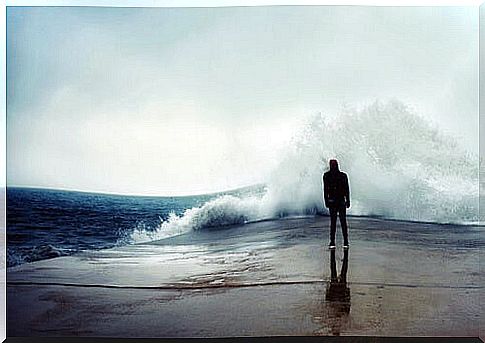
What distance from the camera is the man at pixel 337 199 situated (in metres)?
7.39

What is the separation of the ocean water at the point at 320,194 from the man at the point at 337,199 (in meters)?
0.06

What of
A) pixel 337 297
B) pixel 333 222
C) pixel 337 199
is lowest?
pixel 337 297

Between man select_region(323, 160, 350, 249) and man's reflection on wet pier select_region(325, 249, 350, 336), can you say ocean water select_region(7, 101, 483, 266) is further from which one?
man's reflection on wet pier select_region(325, 249, 350, 336)

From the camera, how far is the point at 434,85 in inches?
291

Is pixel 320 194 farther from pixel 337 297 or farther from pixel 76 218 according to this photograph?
pixel 76 218

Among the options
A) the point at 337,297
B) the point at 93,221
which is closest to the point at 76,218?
the point at 93,221

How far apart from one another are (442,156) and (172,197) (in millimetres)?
2333

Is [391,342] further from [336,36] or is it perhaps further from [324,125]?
[336,36]

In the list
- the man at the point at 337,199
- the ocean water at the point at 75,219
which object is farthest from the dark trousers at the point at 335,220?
the ocean water at the point at 75,219

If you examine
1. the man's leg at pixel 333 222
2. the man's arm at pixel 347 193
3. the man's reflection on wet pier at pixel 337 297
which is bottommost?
the man's reflection on wet pier at pixel 337 297

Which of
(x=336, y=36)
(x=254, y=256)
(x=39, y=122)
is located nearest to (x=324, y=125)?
(x=336, y=36)

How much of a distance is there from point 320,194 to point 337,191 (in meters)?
0.15

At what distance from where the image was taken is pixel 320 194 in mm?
7406

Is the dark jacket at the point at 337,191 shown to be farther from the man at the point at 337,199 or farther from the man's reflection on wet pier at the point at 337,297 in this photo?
the man's reflection on wet pier at the point at 337,297
